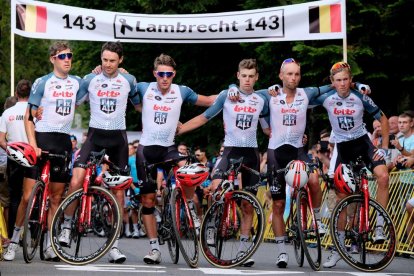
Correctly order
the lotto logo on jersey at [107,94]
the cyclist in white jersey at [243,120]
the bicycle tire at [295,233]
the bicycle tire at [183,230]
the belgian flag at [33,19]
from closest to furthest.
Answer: the bicycle tire at [183,230], the bicycle tire at [295,233], the lotto logo on jersey at [107,94], the cyclist in white jersey at [243,120], the belgian flag at [33,19]

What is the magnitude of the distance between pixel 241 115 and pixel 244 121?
0.25ft

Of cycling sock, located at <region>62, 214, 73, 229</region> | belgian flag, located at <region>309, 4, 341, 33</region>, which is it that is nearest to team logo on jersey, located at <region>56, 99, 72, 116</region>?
cycling sock, located at <region>62, 214, 73, 229</region>

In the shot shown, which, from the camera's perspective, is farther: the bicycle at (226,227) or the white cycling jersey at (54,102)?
the white cycling jersey at (54,102)

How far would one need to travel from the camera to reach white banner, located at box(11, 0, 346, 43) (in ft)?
62.0

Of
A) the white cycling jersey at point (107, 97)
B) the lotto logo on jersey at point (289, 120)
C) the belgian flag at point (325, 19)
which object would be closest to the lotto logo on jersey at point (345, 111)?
the lotto logo on jersey at point (289, 120)

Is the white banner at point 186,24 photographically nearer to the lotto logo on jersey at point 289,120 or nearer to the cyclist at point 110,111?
the lotto logo on jersey at point 289,120

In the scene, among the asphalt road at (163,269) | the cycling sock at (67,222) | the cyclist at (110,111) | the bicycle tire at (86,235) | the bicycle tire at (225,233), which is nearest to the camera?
the asphalt road at (163,269)

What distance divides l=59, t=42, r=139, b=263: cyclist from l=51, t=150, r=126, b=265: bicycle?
0.58m

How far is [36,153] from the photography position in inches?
503

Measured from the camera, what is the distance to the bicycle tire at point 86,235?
12.2 metres

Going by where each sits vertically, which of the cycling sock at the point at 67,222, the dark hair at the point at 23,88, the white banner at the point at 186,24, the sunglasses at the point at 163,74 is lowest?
the cycling sock at the point at 67,222

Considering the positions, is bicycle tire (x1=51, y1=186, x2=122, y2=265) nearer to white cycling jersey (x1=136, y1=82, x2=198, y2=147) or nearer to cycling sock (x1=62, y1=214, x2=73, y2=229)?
cycling sock (x1=62, y1=214, x2=73, y2=229)

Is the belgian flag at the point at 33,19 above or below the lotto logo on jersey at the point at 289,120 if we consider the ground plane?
above

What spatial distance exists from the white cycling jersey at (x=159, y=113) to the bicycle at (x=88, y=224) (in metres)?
1.14
